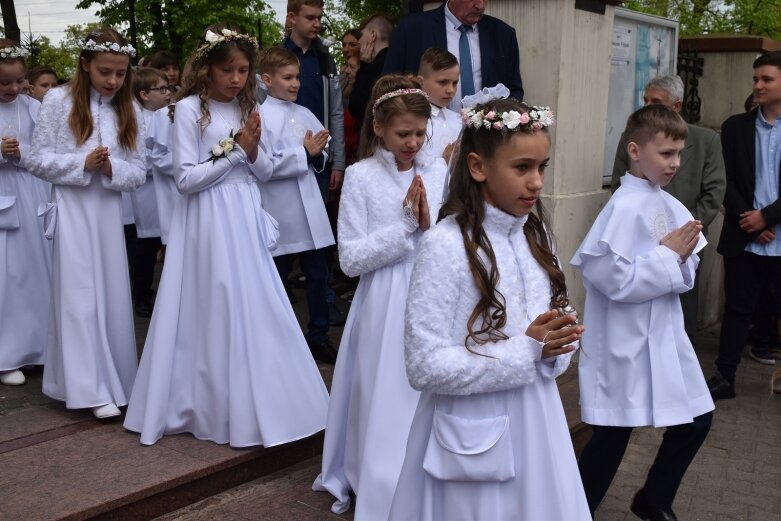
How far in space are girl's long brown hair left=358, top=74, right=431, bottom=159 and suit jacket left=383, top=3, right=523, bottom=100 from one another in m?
1.83

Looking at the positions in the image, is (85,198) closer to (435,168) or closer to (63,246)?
(63,246)

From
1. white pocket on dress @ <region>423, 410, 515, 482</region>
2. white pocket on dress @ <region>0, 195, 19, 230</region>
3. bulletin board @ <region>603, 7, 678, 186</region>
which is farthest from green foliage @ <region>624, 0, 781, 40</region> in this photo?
white pocket on dress @ <region>423, 410, 515, 482</region>

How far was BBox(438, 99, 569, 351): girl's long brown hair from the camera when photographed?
2904mm

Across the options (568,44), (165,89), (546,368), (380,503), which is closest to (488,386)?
(546,368)

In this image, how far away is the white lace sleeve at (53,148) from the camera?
5.26m

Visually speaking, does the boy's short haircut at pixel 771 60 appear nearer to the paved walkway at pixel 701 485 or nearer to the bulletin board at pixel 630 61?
the bulletin board at pixel 630 61

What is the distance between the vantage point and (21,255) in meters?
6.39

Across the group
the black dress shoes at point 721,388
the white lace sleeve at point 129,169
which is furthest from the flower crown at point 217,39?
the black dress shoes at point 721,388

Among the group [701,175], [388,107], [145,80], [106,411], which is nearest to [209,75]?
[388,107]

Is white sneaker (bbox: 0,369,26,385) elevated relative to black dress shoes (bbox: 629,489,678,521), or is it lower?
elevated

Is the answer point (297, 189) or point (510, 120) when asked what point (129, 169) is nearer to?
point (297, 189)

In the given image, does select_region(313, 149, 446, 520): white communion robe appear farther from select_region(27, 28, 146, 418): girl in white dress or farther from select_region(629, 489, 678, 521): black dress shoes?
select_region(27, 28, 146, 418): girl in white dress

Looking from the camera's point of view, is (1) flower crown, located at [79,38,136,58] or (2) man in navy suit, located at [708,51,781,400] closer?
(1) flower crown, located at [79,38,136,58]

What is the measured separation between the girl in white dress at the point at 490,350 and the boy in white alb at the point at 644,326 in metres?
1.17
